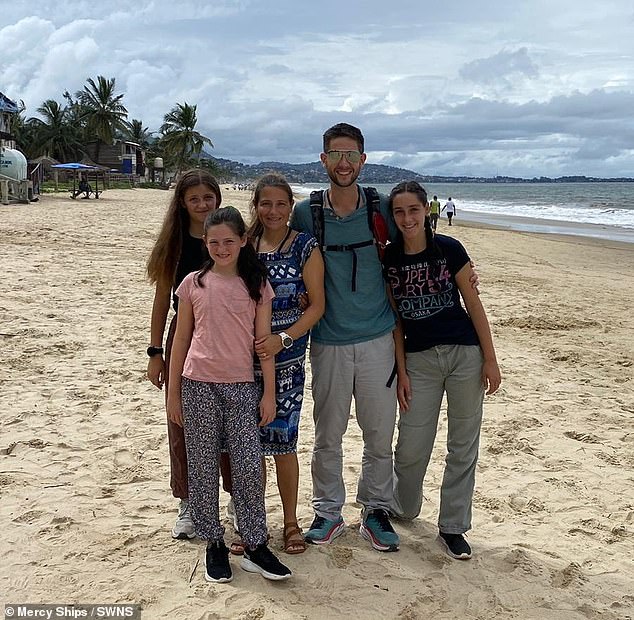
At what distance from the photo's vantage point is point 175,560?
3338 mm

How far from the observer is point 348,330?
3.33m

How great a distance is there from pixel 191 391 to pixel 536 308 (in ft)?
Answer: 26.8

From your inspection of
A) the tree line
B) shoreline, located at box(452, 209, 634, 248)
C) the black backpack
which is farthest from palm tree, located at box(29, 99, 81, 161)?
the black backpack

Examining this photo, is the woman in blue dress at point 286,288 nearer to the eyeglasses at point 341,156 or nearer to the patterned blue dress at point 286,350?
the patterned blue dress at point 286,350

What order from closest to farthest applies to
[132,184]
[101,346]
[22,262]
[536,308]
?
[101,346] < [536,308] < [22,262] < [132,184]

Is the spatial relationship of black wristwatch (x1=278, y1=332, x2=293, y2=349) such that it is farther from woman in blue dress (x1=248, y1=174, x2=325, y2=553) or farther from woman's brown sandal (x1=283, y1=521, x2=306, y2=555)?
woman's brown sandal (x1=283, y1=521, x2=306, y2=555)

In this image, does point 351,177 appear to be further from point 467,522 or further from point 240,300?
point 467,522

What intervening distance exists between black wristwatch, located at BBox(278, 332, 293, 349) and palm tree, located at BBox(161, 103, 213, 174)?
5859 centimetres

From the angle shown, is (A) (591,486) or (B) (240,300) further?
(A) (591,486)

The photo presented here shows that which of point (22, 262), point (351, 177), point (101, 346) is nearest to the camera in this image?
point (351, 177)

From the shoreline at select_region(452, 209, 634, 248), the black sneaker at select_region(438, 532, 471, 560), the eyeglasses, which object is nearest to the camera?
the eyeglasses

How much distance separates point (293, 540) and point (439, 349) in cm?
123

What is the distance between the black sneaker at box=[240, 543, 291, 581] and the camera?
3139 millimetres

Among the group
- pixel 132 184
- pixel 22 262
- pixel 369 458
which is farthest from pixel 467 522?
pixel 132 184
